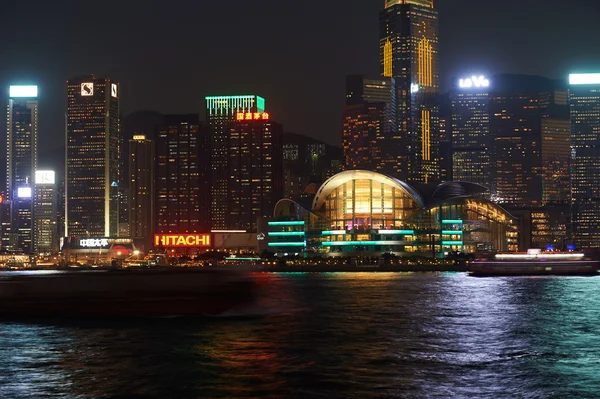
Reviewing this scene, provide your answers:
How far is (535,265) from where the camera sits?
181m

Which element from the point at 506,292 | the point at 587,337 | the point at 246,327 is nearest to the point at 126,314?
the point at 246,327

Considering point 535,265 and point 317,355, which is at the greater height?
point 535,265

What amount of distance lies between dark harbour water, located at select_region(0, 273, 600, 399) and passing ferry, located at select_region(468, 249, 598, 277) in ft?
317

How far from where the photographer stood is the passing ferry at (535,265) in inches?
7077

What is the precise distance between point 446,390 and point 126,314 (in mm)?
48101

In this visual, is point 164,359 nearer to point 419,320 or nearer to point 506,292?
point 419,320

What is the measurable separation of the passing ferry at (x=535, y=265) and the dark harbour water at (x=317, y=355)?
317 ft

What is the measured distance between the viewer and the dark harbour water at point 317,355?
39.2 meters

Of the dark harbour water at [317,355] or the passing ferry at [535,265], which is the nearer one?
the dark harbour water at [317,355]

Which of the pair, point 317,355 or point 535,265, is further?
point 535,265

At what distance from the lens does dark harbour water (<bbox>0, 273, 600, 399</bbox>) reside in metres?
39.2

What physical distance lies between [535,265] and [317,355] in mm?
141136

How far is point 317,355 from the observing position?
4978cm

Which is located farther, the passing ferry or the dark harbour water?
the passing ferry
